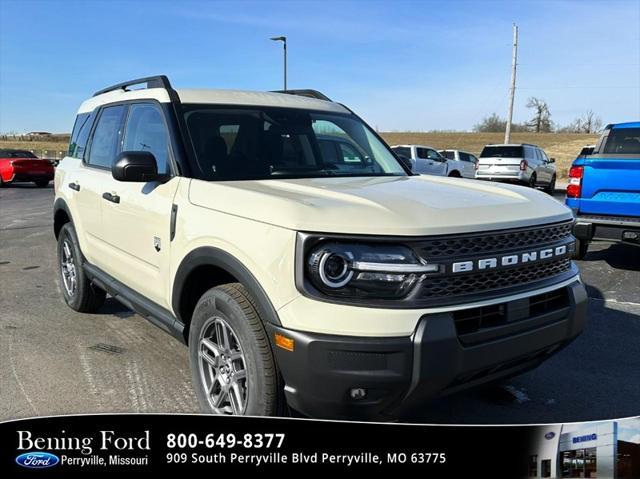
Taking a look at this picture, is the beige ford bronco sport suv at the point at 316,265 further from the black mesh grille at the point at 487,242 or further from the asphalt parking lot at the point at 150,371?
the asphalt parking lot at the point at 150,371

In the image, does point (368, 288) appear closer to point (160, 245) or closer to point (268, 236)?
point (268, 236)

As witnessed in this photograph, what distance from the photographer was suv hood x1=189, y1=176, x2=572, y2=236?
7.85ft

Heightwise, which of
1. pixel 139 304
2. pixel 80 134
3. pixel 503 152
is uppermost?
pixel 80 134

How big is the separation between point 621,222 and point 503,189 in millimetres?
4389

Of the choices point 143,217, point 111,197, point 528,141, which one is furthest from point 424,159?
point 528,141

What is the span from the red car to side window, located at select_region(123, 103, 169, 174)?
62.5 ft

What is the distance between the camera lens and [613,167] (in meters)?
6.99

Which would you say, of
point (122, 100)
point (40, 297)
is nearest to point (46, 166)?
point (40, 297)

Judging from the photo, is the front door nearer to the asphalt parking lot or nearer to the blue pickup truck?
the asphalt parking lot

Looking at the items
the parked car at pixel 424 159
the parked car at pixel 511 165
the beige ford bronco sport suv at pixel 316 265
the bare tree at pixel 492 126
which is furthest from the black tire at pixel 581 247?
the bare tree at pixel 492 126

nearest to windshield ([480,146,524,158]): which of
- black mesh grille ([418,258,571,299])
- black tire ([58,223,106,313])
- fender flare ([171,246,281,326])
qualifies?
black tire ([58,223,106,313])

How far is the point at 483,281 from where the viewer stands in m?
2.55

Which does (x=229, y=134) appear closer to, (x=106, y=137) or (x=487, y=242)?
(x=106, y=137)

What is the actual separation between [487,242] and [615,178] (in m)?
5.35
